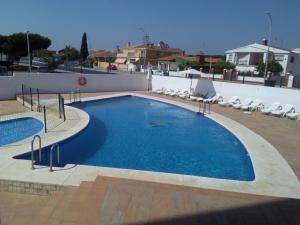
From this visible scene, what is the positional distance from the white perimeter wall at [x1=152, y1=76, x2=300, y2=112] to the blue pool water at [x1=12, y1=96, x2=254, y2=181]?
4886 millimetres

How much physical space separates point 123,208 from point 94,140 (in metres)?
6.49

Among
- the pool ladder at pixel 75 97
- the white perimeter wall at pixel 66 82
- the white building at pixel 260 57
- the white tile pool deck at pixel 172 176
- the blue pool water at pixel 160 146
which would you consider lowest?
the blue pool water at pixel 160 146

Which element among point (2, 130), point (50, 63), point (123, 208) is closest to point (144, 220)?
point (123, 208)

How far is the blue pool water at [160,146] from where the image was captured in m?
8.72

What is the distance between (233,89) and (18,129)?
44.9 ft

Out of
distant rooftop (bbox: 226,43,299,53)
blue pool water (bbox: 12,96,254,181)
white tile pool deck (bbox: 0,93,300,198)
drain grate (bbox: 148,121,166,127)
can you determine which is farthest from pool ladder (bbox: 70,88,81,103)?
distant rooftop (bbox: 226,43,299,53)

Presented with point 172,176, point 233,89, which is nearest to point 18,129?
point 172,176

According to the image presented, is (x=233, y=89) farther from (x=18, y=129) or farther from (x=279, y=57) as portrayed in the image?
(x=279, y=57)

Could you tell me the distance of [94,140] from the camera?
11.0 metres

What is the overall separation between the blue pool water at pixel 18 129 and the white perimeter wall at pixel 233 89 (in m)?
12.7

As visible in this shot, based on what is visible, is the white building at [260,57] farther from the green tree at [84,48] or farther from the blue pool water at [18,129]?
the blue pool water at [18,129]

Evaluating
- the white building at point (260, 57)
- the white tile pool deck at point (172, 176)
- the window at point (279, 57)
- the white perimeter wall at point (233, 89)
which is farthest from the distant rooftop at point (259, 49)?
the white tile pool deck at point (172, 176)

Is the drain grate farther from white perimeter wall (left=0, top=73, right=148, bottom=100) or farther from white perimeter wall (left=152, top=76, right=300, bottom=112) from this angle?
white perimeter wall (left=0, top=73, right=148, bottom=100)

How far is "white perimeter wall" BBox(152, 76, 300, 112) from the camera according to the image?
16.3 m
